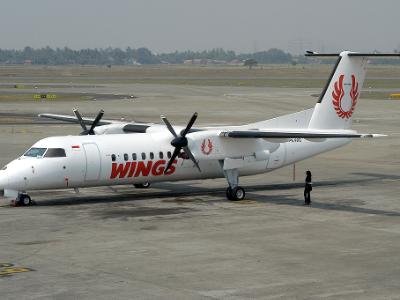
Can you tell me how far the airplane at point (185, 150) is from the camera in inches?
1161

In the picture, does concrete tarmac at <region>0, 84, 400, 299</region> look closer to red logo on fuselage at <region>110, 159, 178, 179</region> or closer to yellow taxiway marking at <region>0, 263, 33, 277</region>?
yellow taxiway marking at <region>0, 263, 33, 277</region>

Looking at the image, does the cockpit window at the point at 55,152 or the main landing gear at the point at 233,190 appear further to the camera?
the main landing gear at the point at 233,190

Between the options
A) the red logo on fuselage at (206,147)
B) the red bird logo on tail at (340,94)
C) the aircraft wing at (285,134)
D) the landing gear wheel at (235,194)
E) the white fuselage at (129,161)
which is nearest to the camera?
the white fuselage at (129,161)

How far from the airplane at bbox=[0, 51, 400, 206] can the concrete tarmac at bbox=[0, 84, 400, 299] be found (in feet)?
3.24

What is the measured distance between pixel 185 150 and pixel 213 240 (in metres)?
7.94

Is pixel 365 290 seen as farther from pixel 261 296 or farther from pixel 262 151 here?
pixel 262 151

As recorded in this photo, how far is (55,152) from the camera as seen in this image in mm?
29641

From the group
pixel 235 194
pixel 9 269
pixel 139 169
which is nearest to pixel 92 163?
pixel 139 169

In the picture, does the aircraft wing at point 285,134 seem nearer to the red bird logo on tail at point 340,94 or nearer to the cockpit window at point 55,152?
the red bird logo on tail at point 340,94

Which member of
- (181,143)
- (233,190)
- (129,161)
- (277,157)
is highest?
(181,143)

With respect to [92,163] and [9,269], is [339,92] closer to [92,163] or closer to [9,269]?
[92,163]

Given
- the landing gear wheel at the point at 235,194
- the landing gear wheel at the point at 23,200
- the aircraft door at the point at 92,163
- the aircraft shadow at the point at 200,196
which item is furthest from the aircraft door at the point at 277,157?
the landing gear wheel at the point at 23,200

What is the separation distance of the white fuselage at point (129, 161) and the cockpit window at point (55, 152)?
11 cm

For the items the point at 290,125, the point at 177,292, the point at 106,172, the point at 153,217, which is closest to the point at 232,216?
the point at 153,217
